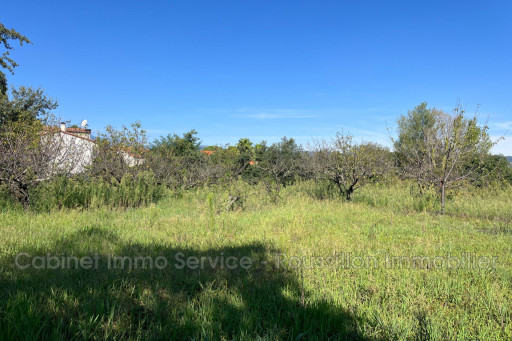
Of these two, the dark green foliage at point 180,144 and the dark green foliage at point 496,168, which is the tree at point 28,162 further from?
the dark green foliage at point 496,168

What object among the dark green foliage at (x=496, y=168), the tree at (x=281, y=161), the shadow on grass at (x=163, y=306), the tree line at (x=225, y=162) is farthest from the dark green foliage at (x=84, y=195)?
the dark green foliage at (x=496, y=168)

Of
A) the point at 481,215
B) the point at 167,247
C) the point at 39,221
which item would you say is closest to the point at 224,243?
the point at 167,247

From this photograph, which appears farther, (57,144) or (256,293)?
(57,144)

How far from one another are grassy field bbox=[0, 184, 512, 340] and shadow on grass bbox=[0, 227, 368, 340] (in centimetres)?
1

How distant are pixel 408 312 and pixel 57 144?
10.6 m

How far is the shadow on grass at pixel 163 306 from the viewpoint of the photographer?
2.07 m

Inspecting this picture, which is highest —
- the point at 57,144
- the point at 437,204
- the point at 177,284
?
the point at 57,144

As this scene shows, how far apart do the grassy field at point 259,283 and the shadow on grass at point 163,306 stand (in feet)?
0.04

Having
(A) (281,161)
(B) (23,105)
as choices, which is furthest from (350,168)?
(B) (23,105)

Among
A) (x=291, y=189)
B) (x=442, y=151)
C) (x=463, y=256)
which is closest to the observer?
(x=463, y=256)

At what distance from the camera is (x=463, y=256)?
401cm

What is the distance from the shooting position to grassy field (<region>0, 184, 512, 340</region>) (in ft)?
7.11

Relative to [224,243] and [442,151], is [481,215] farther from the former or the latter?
[224,243]

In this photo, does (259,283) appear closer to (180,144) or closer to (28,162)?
(28,162)
